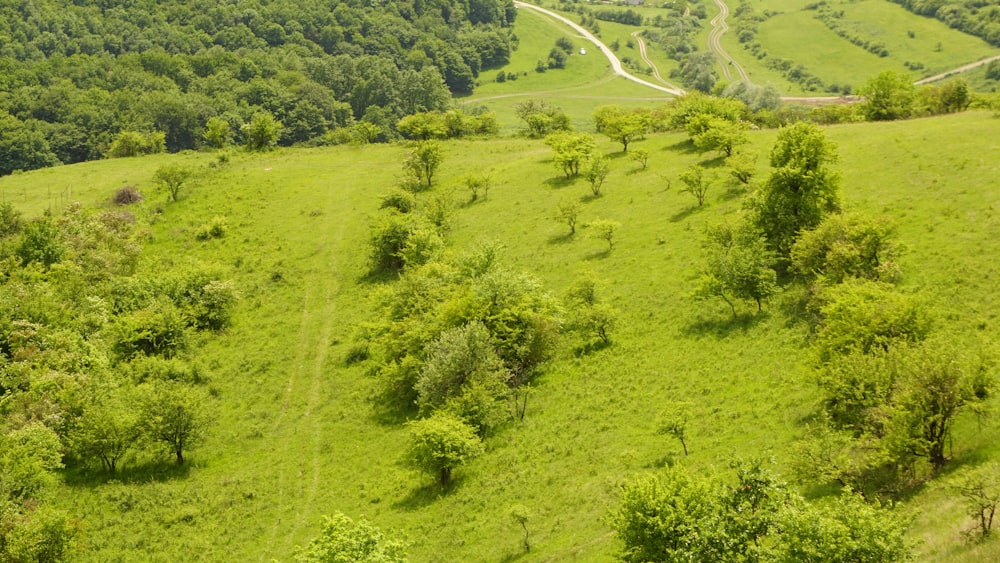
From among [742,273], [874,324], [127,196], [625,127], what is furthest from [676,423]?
[127,196]

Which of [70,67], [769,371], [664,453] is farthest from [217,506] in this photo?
[70,67]

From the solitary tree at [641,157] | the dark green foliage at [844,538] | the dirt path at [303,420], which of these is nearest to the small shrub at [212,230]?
the dirt path at [303,420]

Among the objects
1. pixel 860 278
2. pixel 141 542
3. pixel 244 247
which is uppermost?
pixel 860 278

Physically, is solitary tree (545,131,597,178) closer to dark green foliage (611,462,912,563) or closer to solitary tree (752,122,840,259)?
solitary tree (752,122,840,259)

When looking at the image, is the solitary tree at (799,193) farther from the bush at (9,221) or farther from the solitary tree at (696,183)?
the bush at (9,221)

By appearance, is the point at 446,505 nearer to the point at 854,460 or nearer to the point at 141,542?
the point at 141,542

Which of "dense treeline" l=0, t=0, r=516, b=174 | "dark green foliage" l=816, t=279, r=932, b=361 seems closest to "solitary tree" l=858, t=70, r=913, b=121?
"dark green foliage" l=816, t=279, r=932, b=361
